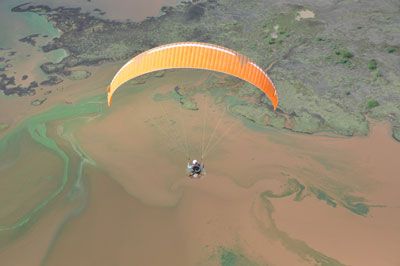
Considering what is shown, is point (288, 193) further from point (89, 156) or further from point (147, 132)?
point (89, 156)

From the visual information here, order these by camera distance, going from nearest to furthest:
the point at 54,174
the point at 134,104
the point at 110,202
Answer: the point at 110,202, the point at 54,174, the point at 134,104

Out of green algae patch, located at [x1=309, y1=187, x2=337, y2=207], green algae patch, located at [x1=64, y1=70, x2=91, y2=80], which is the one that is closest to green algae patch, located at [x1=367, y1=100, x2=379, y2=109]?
green algae patch, located at [x1=309, y1=187, x2=337, y2=207]

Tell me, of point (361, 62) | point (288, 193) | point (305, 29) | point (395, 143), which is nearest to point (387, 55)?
point (361, 62)

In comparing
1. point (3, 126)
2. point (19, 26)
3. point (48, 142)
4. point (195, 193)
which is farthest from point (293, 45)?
point (19, 26)

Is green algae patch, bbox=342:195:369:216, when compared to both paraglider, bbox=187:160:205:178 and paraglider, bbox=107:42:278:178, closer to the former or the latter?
paraglider, bbox=187:160:205:178

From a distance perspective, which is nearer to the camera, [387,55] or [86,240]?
[86,240]
